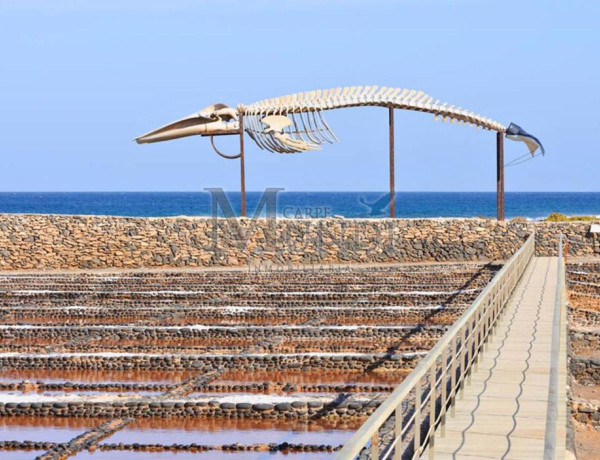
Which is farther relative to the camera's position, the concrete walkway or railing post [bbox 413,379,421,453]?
the concrete walkway

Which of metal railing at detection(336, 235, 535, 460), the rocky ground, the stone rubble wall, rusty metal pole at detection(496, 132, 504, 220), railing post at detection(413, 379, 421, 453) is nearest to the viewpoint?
metal railing at detection(336, 235, 535, 460)

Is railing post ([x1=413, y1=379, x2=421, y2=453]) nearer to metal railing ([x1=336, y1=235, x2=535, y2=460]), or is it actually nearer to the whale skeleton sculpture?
metal railing ([x1=336, y1=235, x2=535, y2=460])

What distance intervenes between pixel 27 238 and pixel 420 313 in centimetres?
1061

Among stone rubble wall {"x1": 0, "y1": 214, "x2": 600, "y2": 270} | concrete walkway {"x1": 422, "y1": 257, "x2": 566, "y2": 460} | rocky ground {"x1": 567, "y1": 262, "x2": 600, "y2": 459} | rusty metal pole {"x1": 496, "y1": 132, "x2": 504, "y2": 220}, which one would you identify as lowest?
rocky ground {"x1": 567, "y1": 262, "x2": 600, "y2": 459}

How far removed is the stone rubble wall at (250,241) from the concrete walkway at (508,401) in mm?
10579

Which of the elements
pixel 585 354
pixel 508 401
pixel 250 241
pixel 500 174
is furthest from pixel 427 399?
pixel 500 174

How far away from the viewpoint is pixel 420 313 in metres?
12.6

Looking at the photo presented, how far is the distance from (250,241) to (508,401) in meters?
13.9

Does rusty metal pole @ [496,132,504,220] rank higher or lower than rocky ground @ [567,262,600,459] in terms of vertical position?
higher

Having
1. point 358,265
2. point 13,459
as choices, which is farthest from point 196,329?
point 358,265

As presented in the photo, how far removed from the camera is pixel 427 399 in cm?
548

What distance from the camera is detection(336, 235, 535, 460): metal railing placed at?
4.09m

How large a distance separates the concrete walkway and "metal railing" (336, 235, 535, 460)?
10 cm

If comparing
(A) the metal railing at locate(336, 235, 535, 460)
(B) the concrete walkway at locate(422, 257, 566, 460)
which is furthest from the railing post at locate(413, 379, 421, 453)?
(B) the concrete walkway at locate(422, 257, 566, 460)
